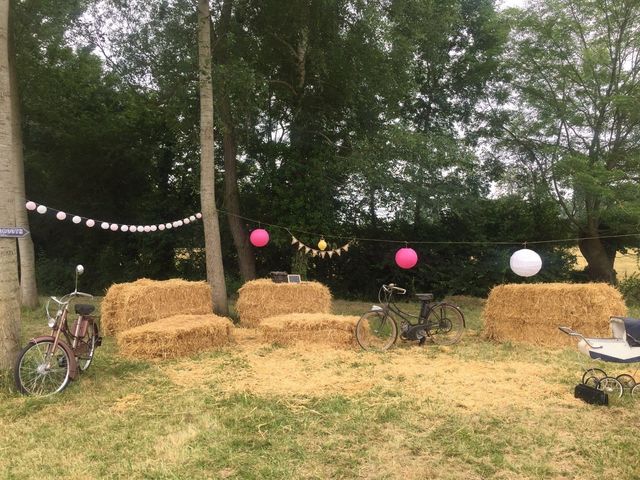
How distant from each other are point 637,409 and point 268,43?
30.3 feet

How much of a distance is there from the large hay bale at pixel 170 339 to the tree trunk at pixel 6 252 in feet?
4.49

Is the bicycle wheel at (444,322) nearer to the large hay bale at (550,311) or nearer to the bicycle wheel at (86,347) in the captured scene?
the large hay bale at (550,311)

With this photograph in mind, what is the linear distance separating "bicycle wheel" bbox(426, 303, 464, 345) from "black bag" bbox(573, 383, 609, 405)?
2748 millimetres

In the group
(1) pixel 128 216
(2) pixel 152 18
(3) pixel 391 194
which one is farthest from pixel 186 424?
(1) pixel 128 216

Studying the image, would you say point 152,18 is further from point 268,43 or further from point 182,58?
point 268,43

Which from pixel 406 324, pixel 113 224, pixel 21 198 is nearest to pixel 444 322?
pixel 406 324

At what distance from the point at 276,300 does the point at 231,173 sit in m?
3.66

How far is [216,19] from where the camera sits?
10133 mm

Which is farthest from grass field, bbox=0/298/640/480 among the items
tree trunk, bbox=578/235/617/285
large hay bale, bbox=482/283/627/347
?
tree trunk, bbox=578/235/617/285

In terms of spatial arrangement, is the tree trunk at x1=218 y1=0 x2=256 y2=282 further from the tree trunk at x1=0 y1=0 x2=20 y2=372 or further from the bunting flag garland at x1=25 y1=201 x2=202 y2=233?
the tree trunk at x1=0 y1=0 x2=20 y2=372

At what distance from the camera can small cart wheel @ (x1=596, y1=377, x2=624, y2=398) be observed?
4483 mm

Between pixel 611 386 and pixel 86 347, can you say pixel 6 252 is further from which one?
pixel 611 386

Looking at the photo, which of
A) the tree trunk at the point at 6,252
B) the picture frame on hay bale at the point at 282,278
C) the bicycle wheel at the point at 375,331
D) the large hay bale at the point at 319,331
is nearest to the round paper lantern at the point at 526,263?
the bicycle wheel at the point at 375,331

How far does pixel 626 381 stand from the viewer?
4.73 meters
